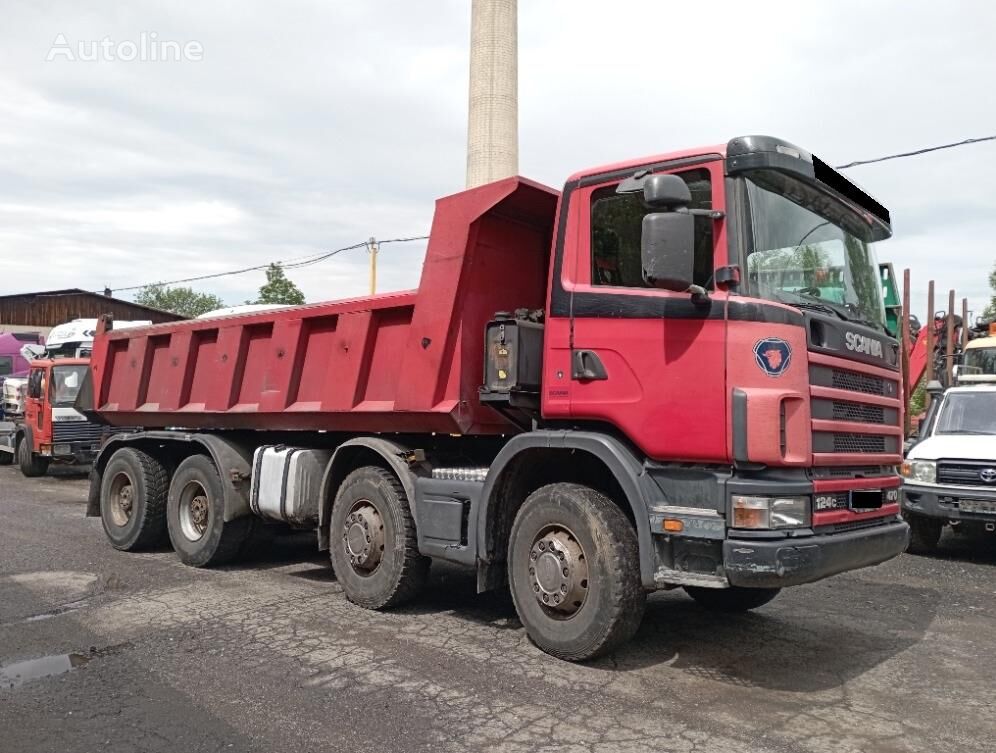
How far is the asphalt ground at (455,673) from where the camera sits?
399cm

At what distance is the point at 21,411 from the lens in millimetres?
19031

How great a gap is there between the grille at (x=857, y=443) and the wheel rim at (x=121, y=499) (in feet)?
23.7

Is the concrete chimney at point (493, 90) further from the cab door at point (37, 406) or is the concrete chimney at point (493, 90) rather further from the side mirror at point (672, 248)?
the side mirror at point (672, 248)

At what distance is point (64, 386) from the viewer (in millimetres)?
16828

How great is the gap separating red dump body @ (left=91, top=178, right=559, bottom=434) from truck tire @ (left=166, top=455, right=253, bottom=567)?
534 mm

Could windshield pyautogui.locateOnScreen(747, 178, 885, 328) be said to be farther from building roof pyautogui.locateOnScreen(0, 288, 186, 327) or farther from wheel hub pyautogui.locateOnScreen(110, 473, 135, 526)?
building roof pyautogui.locateOnScreen(0, 288, 186, 327)

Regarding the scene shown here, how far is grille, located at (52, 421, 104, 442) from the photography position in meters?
16.6

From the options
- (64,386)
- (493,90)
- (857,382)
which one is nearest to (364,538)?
(857,382)

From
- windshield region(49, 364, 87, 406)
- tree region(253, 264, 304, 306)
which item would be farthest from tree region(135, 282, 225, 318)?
windshield region(49, 364, 87, 406)

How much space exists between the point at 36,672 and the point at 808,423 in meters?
4.57

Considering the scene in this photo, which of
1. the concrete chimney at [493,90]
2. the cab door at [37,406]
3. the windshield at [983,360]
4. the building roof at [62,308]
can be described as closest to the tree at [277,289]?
the building roof at [62,308]

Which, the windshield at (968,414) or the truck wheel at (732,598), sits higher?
the windshield at (968,414)

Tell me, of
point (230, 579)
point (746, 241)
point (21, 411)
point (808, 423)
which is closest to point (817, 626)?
point (808, 423)

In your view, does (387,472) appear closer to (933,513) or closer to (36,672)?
(36,672)
